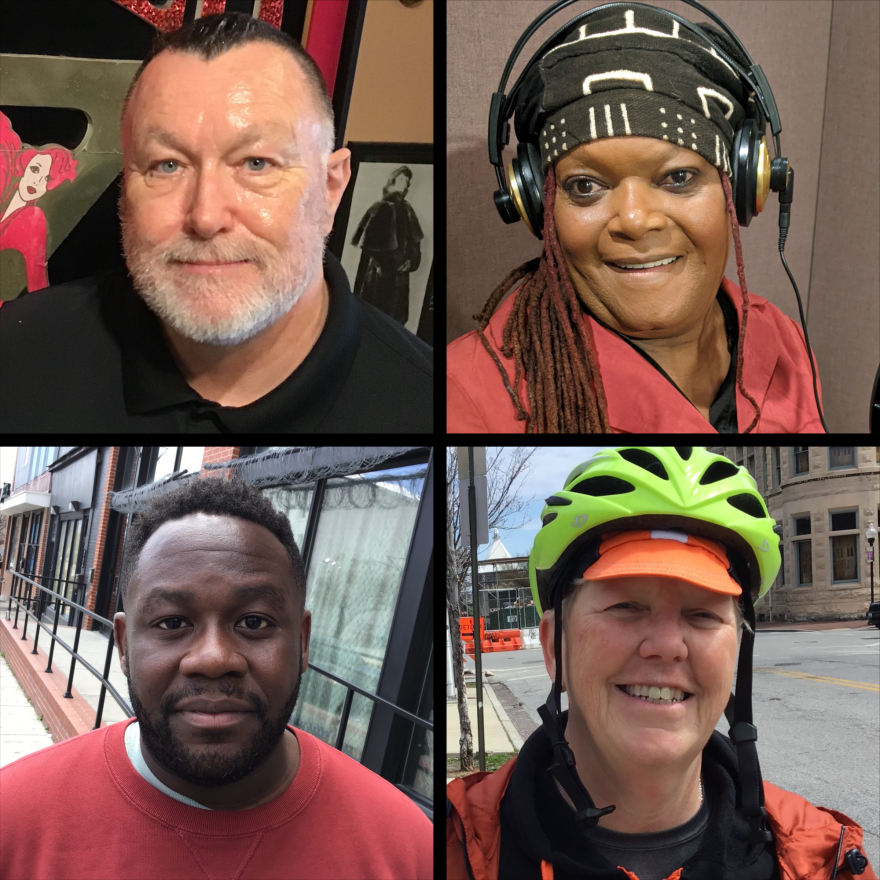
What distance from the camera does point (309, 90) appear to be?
1.67 metres

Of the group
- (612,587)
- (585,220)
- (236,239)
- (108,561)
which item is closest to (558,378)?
(585,220)

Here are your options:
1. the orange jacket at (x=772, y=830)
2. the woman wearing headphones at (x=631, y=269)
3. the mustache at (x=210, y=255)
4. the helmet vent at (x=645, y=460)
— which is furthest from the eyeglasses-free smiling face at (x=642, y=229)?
the orange jacket at (x=772, y=830)

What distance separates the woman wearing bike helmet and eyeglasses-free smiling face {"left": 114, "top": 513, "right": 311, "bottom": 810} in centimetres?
37

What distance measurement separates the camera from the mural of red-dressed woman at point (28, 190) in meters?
1.74

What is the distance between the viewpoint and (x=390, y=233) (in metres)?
1.75

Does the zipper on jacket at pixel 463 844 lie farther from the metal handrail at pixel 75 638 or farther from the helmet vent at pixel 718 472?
the helmet vent at pixel 718 472

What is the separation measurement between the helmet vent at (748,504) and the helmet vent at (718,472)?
0.14 feet


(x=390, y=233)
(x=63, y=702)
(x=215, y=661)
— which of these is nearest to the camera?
(x=215, y=661)

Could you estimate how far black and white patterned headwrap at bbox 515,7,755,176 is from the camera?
1.55 metres

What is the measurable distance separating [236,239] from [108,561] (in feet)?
2.09

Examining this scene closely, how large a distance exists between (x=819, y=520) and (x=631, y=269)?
610 mm

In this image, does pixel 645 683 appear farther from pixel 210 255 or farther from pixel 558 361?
pixel 210 255

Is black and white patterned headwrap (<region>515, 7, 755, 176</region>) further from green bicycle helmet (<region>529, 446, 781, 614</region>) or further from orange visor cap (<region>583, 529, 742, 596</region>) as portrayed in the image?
orange visor cap (<region>583, 529, 742, 596</region>)

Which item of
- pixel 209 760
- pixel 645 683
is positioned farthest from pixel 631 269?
pixel 209 760
